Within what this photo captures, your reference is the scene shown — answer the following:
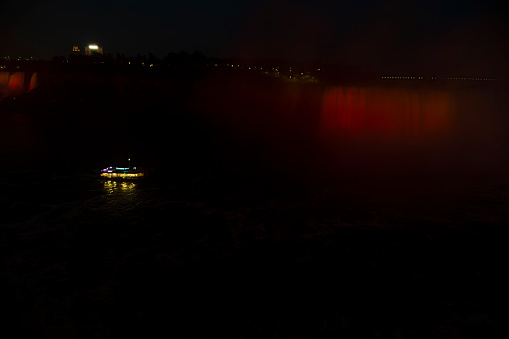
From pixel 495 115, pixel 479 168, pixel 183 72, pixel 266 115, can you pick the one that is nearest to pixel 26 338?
pixel 479 168

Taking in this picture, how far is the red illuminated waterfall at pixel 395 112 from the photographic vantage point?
121 feet

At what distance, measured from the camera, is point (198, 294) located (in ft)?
25.4

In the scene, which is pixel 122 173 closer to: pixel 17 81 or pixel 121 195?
pixel 121 195

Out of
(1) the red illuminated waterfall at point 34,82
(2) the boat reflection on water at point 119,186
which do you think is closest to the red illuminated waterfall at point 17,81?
(1) the red illuminated waterfall at point 34,82

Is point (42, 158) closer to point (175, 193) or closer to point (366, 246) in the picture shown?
point (175, 193)

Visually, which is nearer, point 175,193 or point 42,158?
point 175,193

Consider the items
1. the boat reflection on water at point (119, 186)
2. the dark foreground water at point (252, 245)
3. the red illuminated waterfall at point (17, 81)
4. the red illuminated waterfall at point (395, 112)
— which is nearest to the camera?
the dark foreground water at point (252, 245)

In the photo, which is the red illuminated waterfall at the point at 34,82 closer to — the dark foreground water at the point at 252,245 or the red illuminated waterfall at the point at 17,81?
the red illuminated waterfall at the point at 17,81

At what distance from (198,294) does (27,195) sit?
1048 centimetres

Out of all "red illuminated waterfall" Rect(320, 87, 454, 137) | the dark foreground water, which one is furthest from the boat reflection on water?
"red illuminated waterfall" Rect(320, 87, 454, 137)

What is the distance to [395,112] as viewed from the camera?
38.3 meters

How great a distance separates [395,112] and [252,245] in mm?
33772

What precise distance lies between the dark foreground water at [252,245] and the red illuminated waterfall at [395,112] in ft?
41.9

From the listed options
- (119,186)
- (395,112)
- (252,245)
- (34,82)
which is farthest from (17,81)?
(252,245)
